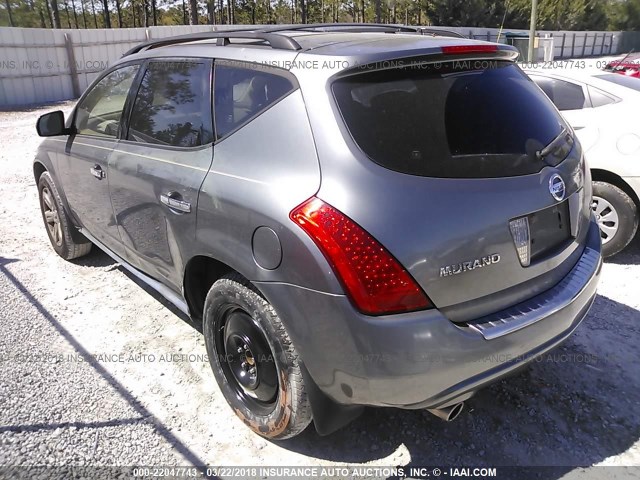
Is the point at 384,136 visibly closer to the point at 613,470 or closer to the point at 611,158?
the point at 613,470

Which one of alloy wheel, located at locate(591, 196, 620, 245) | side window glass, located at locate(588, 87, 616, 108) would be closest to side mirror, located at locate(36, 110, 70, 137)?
alloy wheel, located at locate(591, 196, 620, 245)

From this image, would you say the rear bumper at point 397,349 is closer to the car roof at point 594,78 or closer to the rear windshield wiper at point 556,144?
the rear windshield wiper at point 556,144

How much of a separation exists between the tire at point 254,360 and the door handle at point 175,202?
1.34 feet

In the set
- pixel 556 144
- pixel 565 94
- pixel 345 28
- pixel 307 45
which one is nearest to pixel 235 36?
pixel 307 45

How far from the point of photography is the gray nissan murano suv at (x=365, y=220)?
193 cm

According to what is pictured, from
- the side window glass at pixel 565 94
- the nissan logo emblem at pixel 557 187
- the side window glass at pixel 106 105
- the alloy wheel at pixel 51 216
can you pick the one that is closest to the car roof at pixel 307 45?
the side window glass at pixel 106 105

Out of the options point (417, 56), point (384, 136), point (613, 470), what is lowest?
point (613, 470)

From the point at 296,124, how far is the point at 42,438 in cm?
197

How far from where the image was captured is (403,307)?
1.93 metres

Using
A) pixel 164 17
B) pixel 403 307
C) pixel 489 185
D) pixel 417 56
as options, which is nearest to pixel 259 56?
pixel 417 56

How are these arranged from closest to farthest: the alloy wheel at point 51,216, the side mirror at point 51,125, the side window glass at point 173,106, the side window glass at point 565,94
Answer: the side window glass at point 173,106 < the side mirror at point 51,125 < the alloy wheel at point 51,216 < the side window glass at point 565,94

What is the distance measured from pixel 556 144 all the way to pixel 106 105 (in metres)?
2.98

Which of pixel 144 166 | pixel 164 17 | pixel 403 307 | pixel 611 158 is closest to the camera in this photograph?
pixel 403 307

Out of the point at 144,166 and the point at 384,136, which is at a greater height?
the point at 384,136
